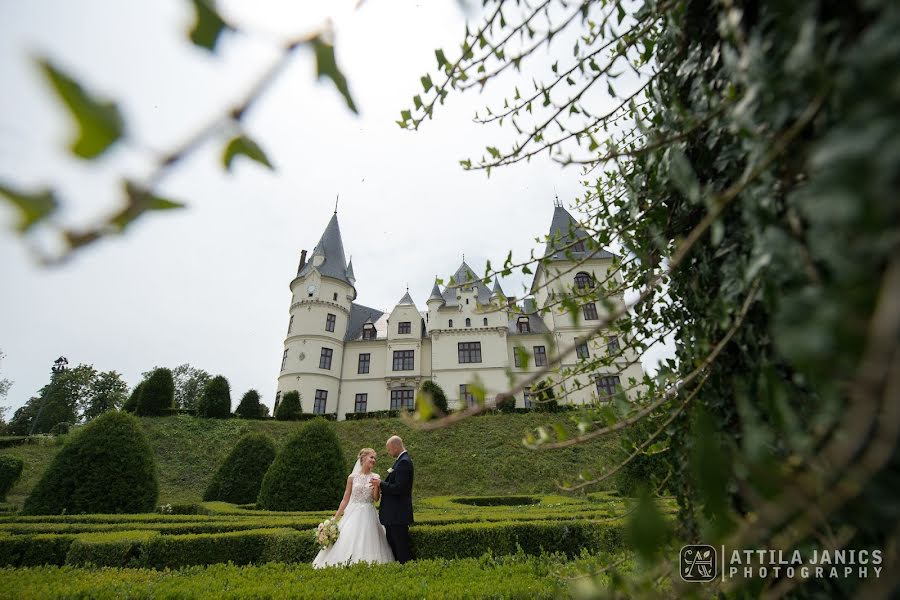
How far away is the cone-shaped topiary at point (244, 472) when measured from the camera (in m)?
13.7

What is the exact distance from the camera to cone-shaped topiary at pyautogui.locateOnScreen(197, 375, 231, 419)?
24.1 metres

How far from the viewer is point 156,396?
23.9 meters

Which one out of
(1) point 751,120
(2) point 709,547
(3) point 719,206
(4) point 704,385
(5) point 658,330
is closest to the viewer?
(3) point 719,206

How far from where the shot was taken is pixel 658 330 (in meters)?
2.23

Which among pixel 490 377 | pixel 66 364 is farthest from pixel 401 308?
pixel 66 364

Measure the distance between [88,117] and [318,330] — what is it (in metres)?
31.5

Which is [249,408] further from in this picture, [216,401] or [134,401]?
[134,401]

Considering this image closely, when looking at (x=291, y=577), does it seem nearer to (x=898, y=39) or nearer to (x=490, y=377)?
(x=898, y=39)

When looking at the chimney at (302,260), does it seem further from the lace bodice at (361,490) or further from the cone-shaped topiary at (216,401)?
the lace bodice at (361,490)

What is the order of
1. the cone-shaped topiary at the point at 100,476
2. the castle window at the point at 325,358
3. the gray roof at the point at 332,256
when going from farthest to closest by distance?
the gray roof at the point at 332,256 → the castle window at the point at 325,358 → the cone-shaped topiary at the point at 100,476

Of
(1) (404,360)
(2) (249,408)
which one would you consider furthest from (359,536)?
(1) (404,360)

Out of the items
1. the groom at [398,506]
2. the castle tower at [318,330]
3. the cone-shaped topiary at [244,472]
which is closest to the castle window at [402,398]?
the castle tower at [318,330]

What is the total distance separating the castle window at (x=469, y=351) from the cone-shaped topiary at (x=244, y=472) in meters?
17.5

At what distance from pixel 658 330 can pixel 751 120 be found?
1517mm
